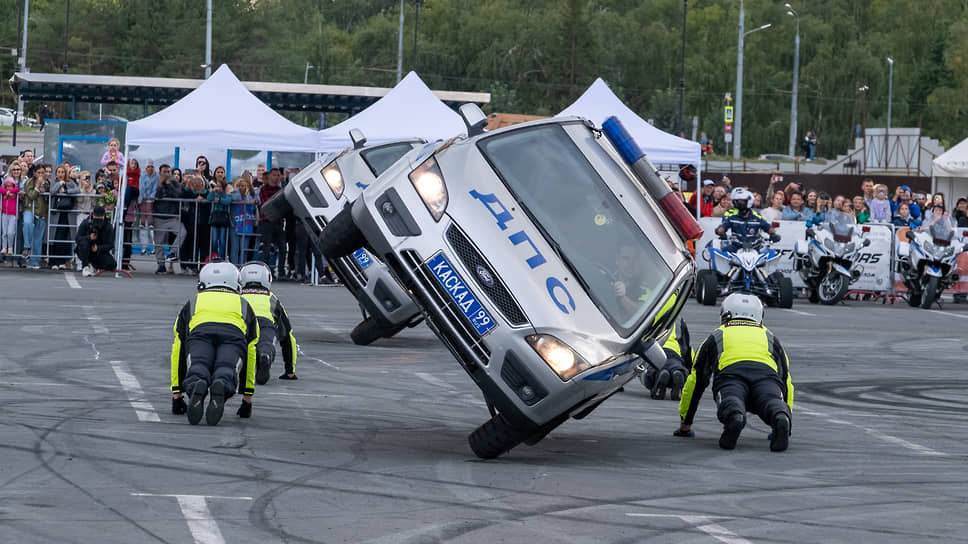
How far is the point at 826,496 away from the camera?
914 cm

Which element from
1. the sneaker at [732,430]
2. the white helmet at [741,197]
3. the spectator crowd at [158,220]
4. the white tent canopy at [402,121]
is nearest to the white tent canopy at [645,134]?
the white helmet at [741,197]

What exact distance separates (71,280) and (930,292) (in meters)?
14.3

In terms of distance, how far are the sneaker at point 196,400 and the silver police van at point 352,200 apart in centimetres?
570

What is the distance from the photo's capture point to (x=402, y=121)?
26.1m

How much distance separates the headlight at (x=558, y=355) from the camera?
31.3ft

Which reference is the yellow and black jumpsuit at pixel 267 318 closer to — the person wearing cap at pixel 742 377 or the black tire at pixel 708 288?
→ the person wearing cap at pixel 742 377

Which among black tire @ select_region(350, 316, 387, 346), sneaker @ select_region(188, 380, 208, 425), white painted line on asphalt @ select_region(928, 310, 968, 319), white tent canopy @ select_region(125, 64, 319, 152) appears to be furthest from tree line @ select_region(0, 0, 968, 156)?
sneaker @ select_region(188, 380, 208, 425)

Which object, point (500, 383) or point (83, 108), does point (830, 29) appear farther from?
point (500, 383)

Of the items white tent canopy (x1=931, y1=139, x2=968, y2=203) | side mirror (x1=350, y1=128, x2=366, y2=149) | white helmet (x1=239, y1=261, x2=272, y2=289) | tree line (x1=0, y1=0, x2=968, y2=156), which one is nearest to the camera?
white helmet (x1=239, y1=261, x2=272, y2=289)

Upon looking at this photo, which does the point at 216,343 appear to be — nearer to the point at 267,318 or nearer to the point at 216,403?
the point at 216,403

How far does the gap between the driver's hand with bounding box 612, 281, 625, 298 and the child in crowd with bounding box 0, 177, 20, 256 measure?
710 inches

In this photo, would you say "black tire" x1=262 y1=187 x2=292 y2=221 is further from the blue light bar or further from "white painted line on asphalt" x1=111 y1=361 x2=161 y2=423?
the blue light bar

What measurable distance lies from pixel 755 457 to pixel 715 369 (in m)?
0.80

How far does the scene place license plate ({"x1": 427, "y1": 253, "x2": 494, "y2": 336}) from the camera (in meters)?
9.72
